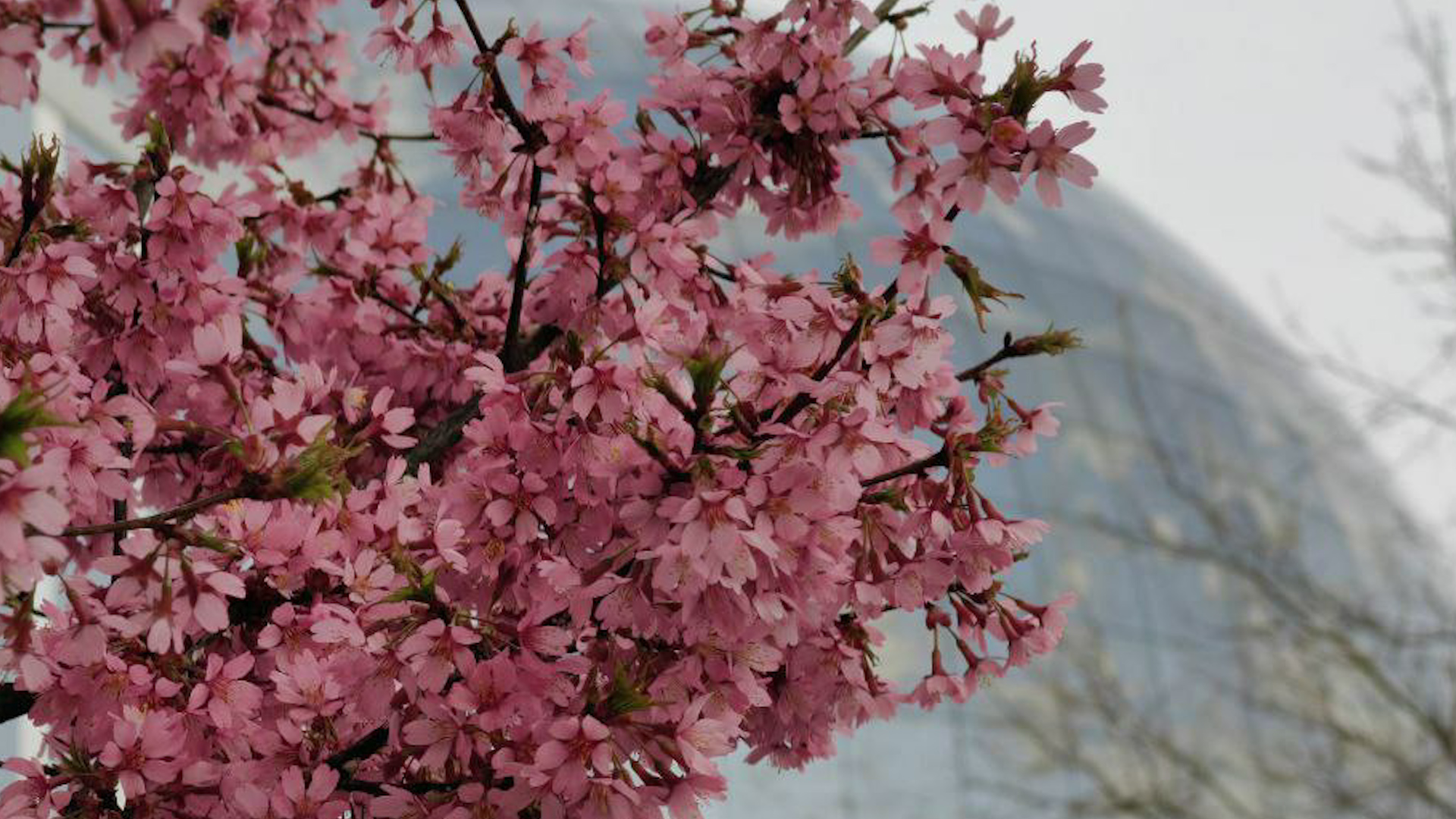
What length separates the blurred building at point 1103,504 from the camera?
9375mm

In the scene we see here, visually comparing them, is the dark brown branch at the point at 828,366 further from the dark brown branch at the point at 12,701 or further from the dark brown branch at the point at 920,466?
the dark brown branch at the point at 12,701

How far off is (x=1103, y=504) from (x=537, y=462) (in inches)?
564

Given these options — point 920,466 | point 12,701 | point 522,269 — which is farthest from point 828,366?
point 12,701

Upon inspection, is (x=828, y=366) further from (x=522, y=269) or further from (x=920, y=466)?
(x=522, y=269)

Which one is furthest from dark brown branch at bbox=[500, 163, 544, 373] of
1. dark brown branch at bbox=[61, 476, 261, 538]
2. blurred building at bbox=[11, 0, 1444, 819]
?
blurred building at bbox=[11, 0, 1444, 819]

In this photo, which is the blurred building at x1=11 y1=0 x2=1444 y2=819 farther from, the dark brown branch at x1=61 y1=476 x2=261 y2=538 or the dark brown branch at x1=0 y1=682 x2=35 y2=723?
the dark brown branch at x1=61 y1=476 x2=261 y2=538

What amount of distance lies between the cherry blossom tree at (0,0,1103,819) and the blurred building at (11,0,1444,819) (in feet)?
16.5

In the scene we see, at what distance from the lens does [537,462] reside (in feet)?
6.26

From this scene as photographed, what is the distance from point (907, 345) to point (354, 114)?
1.93 meters

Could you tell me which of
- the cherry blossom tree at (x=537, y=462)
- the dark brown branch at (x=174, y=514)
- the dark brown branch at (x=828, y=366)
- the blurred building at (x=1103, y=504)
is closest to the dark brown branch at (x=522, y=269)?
the cherry blossom tree at (x=537, y=462)

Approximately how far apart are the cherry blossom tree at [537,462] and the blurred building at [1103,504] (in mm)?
5039

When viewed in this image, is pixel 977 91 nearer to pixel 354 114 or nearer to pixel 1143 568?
pixel 354 114

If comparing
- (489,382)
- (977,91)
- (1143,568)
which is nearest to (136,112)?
(489,382)

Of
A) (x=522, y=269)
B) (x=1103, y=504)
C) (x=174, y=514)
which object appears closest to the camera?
(x=174, y=514)
